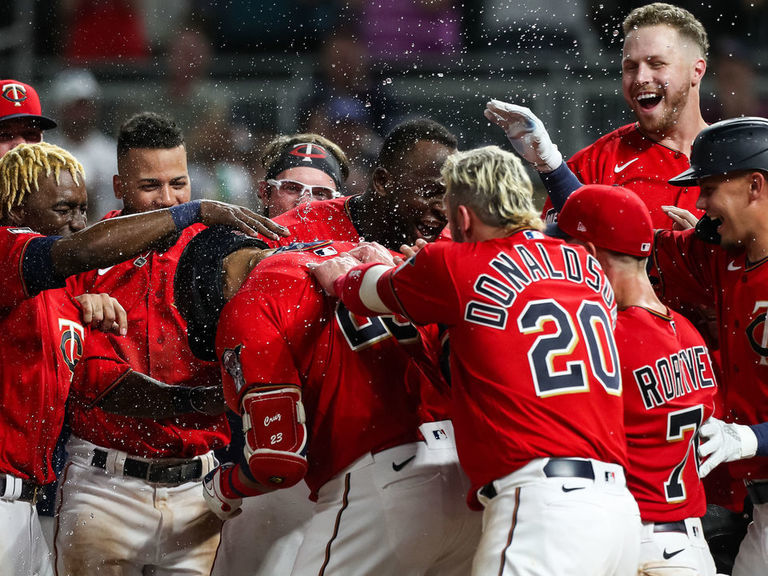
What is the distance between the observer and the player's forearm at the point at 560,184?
4320 mm

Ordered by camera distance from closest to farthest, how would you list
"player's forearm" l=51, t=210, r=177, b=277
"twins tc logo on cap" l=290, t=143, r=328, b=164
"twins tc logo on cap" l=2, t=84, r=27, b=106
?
"player's forearm" l=51, t=210, r=177, b=277
"twins tc logo on cap" l=290, t=143, r=328, b=164
"twins tc logo on cap" l=2, t=84, r=27, b=106

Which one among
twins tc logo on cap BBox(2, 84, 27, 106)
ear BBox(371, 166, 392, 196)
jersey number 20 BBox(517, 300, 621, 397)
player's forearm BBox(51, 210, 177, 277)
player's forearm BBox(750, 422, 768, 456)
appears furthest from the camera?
twins tc logo on cap BBox(2, 84, 27, 106)

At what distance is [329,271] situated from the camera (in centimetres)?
330

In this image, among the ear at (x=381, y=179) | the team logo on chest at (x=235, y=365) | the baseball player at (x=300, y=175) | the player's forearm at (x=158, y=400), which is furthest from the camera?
the baseball player at (x=300, y=175)

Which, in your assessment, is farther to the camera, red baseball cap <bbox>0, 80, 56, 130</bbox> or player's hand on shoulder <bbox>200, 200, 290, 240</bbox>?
red baseball cap <bbox>0, 80, 56, 130</bbox>

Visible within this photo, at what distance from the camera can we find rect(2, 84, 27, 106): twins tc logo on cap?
5.61 m

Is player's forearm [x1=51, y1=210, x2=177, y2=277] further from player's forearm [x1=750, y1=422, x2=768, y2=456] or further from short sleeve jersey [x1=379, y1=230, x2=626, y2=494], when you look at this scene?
player's forearm [x1=750, y1=422, x2=768, y2=456]

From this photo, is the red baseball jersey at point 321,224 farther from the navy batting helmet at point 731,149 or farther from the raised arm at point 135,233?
the navy batting helmet at point 731,149

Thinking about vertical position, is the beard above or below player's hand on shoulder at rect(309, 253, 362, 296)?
above

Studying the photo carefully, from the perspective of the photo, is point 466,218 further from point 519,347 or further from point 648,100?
point 648,100

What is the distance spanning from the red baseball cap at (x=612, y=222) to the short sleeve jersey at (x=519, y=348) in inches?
15.0

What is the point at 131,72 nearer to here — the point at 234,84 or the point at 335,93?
the point at 234,84

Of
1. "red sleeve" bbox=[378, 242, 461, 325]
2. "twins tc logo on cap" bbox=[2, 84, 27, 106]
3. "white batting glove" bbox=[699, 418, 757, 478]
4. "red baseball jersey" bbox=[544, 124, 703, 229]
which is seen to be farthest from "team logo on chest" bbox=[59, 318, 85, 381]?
"white batting glove" bbox=[699, 418, 757, 478]

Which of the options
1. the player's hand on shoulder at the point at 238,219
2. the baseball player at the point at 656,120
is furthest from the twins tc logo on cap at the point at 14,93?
the baseball player at the point at 656,120
